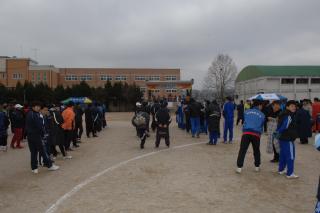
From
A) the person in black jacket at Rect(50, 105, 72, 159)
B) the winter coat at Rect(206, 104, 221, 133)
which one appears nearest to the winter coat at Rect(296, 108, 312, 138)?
the winter coat at Rect(206, 104, 221, 133)

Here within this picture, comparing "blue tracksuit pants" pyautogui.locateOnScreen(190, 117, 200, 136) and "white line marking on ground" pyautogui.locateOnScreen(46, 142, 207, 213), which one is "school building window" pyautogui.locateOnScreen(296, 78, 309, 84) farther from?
"white line marking on ground" pyautogui.locateOnScreen(46, 142, 207, 213)

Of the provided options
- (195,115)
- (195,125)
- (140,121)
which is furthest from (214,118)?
(195,125)

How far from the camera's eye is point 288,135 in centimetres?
823

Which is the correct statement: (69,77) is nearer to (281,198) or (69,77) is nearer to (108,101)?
(108,101)

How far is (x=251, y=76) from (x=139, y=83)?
30507mm

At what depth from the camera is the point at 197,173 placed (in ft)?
29.0

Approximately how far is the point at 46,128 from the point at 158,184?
3.77 m

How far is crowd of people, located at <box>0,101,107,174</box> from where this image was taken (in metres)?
9.05

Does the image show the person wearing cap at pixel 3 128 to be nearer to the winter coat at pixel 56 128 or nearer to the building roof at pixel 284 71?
the winter coat at pixel 56 128

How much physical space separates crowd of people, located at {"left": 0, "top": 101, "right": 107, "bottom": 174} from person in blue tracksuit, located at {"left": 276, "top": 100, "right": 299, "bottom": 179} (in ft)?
18.4

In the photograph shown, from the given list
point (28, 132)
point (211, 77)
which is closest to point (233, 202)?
point (28, 132)

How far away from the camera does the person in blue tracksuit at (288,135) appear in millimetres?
8203

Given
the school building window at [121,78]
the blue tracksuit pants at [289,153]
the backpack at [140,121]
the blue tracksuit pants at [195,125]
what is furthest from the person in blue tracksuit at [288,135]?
the school building window at [121,78]

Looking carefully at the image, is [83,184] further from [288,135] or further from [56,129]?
[288,135]
